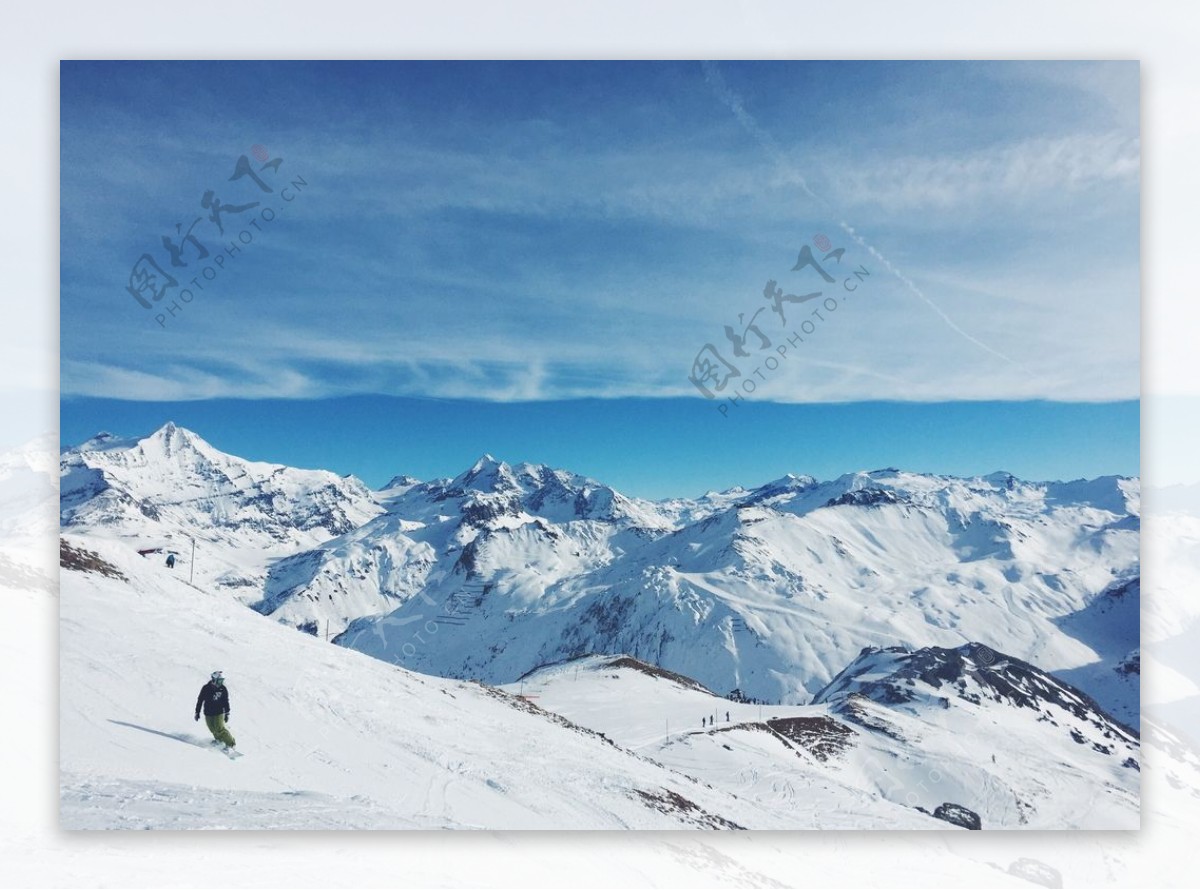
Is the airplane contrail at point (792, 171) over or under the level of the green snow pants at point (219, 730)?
over

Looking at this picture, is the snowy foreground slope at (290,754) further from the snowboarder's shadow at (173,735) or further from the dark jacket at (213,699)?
the dark jacket at (213,699)

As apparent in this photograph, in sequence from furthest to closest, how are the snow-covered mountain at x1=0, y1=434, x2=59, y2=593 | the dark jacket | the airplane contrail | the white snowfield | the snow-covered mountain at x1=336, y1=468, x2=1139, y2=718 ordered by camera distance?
the snow-covered mountain at x1=336, y1=468, x2=1139, y2=718 < the airplane contrail < the snow-covered mountain at x1=0, y1=434, x2=59, y2=593 < the dark jacket < the white snowfield

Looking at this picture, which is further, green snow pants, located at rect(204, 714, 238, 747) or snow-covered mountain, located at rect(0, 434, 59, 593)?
snow-covered mountain, located at rect(0, 434, 59, 593)

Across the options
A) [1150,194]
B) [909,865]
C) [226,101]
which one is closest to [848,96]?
[1150,194]

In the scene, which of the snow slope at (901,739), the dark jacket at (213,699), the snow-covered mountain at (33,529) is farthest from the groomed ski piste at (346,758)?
the snow-covered mountain at (33,529)

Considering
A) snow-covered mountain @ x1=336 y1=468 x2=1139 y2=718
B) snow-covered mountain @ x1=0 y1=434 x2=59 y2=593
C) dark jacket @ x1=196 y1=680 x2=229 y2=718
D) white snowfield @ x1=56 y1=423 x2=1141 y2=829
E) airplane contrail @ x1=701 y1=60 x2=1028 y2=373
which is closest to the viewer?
white snowfield @ x1=56 y1=423 x2=1141 y2=829

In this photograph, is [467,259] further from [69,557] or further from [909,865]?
[909,865]

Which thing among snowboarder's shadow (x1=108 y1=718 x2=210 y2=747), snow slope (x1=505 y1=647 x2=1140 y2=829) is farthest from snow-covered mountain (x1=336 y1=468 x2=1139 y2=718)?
snowboarder's shadow (x1=108 y1=718 x2=210 y2=747)

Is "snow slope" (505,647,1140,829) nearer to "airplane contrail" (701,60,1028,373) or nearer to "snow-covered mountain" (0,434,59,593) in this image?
"airplane contrail" (701,60,1028,373)
